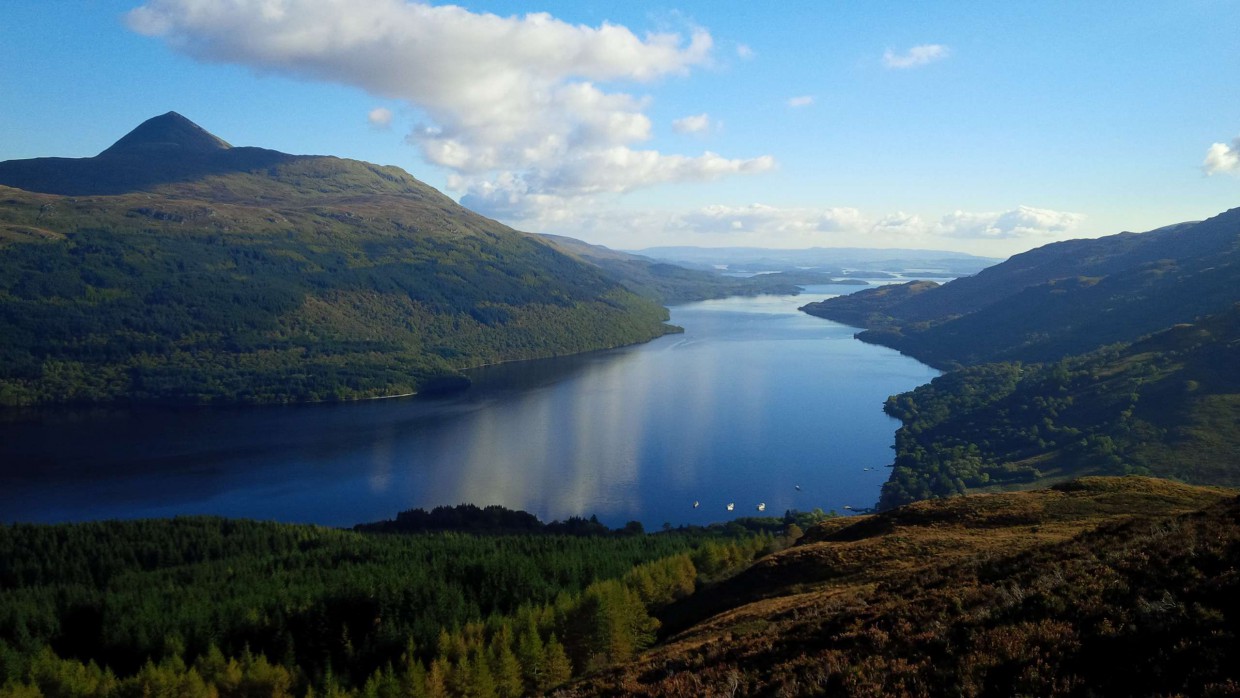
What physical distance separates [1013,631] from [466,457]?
124m

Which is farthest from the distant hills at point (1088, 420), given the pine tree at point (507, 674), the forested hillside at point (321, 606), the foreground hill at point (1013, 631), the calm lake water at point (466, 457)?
the foreground hill at point (1013, 631)

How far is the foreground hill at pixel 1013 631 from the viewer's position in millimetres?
13039

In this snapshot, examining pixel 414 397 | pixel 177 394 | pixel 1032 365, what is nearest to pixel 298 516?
pixel 414 397

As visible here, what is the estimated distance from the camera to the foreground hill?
13039 mm

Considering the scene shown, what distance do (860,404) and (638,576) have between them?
133 m

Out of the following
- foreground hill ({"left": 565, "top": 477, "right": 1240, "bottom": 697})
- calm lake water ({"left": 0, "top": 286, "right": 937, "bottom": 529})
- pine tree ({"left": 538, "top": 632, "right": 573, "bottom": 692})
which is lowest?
calm lake water ({"left": 0, "top": 286, "right": 937, "bottom": 529})

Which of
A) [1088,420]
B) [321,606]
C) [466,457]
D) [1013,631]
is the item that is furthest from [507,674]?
[1088,420]

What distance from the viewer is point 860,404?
172250mm

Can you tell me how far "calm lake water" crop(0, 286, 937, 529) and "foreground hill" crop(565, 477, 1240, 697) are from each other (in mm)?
79790

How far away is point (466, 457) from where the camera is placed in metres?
132

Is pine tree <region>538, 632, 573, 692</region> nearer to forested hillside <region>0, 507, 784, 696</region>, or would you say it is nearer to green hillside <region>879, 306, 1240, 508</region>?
forested hillside <region>0, 507, 784, 696</region>

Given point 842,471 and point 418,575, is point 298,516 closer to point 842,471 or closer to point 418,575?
point 418,575

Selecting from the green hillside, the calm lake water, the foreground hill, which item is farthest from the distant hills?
the foreground hill

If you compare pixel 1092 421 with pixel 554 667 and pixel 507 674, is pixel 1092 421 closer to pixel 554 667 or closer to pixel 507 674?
pixel 554 667
